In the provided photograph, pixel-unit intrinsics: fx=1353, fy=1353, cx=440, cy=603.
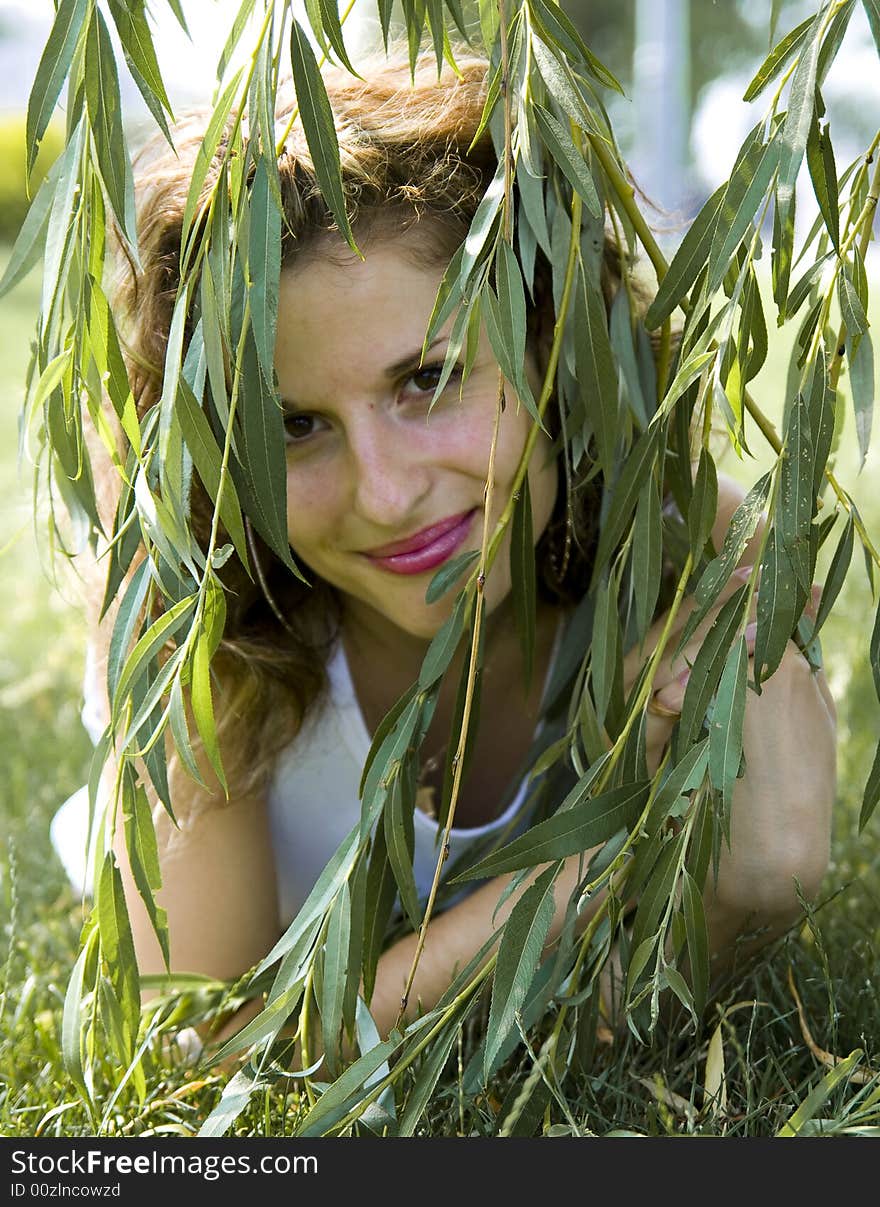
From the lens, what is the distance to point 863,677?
7.82ft

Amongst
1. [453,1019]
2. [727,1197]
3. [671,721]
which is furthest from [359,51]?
[727,1197]

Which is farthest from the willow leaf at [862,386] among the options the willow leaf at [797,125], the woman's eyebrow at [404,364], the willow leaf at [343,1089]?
the willow leaf at [343,1089]

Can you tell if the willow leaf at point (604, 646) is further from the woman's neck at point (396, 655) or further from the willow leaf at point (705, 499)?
the woman's neck at point (396, 655)

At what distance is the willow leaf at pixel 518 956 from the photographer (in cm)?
92

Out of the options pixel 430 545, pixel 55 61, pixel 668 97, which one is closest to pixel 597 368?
pixel 430 545

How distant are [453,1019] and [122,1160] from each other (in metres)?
0.29

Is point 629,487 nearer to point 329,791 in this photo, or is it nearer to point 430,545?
point 430,545

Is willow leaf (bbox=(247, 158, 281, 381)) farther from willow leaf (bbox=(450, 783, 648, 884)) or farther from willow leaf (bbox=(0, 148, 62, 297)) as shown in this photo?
willow leaf (bbox=(450, 783, 648, 884))

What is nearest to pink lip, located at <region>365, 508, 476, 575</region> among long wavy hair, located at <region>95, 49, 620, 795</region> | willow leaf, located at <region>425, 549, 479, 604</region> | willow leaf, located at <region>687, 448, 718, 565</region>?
long wavy hair, located at <region>95, 49, 620, 795</region>

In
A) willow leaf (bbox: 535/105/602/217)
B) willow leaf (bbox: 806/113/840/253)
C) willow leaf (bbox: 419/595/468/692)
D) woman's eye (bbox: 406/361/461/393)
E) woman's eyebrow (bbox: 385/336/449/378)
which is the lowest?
willow leaf (bbox: 419/595/468/692)

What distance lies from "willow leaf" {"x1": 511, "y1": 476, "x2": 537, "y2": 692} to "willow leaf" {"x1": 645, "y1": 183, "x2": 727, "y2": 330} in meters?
0.19

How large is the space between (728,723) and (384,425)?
481 mm

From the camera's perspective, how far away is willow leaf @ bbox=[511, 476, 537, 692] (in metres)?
1.11

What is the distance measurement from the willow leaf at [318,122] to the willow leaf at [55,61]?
0.14 meters
